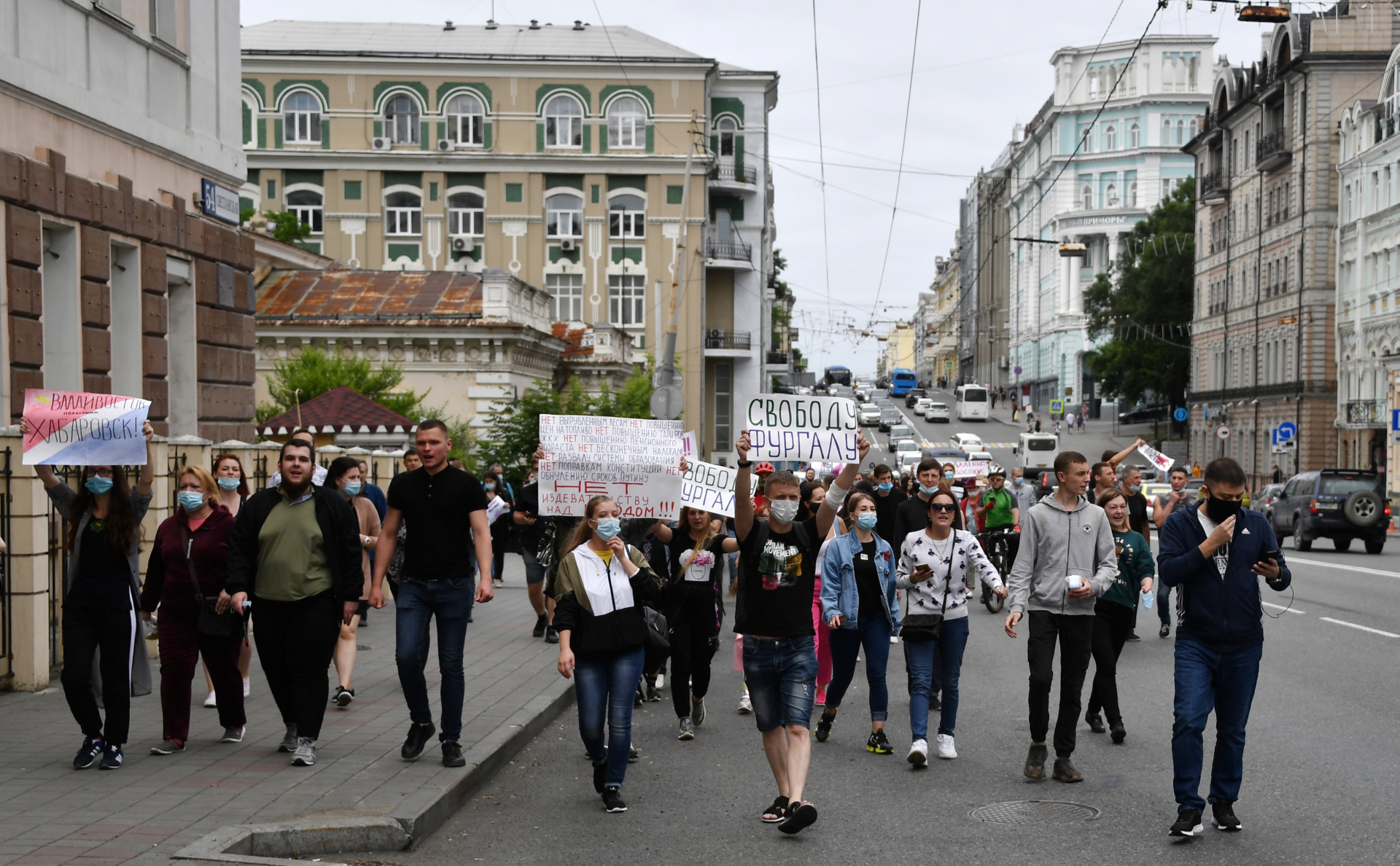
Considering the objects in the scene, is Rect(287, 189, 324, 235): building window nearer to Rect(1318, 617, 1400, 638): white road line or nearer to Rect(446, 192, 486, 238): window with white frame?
Rect(446, 192, 486, 238): window with white frame

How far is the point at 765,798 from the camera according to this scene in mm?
8180

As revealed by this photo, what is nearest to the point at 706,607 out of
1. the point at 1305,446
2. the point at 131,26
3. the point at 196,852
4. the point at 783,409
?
the point at 783,409

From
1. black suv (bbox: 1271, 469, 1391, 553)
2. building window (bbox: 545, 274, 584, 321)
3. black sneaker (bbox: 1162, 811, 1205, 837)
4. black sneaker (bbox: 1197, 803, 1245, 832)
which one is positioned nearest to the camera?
black sneaker (bbox: 1162, 811, 1205, 837)

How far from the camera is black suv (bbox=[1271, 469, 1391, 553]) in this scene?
3089 cm

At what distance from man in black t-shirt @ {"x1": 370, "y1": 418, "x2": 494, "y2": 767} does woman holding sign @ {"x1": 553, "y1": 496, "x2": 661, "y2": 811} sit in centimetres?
75

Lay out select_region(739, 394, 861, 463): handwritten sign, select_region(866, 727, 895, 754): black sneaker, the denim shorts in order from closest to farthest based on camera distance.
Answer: the denim shorts < select_region(866, 727, 895, 754): black sneaker < select_region(739, 394, 861, 463): handwritten sign

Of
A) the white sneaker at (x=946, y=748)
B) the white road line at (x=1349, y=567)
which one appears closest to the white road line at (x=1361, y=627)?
the white road line at (x=1349, y=567)

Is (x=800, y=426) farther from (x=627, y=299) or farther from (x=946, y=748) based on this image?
(x=627, y=299)

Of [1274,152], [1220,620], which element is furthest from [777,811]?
[1274,152]

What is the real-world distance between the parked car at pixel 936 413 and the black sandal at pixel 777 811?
311 ft

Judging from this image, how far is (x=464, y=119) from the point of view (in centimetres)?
5969

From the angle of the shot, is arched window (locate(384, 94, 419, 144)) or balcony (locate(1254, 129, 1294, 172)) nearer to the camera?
arched window (locate(384, 94, 419, 144))

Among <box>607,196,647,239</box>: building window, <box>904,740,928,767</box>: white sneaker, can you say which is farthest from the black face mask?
<box>607,196,647,239</box>: building window

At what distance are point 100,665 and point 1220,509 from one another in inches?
236
